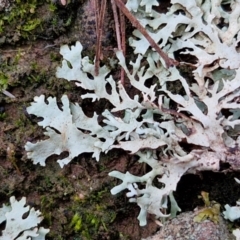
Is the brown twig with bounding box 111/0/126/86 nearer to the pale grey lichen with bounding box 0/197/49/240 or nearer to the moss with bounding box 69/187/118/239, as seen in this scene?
the moss with bounding box 69/187/118/239

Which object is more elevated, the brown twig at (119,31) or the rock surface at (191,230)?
Result: the brown twig at (119,31)

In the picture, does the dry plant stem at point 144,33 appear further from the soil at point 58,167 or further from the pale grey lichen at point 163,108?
the soil at point 58,167

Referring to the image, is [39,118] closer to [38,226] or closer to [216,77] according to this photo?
[38,226]

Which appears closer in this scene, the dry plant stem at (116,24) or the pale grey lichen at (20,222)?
the pale grey lichen at (20,222)

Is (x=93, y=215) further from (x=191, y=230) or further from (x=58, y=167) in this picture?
(x=191, y=230)

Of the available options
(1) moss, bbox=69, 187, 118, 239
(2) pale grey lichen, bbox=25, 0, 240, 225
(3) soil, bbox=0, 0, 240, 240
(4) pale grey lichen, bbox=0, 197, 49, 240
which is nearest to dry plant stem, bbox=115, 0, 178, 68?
(2) pale grey lichen, bbox=25, 0, 240, 225

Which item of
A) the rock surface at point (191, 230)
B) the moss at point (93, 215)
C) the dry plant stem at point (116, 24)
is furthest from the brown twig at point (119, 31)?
the rock surface at point (191, 230)

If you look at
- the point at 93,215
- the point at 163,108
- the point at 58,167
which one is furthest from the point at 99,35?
the point at 93,215
